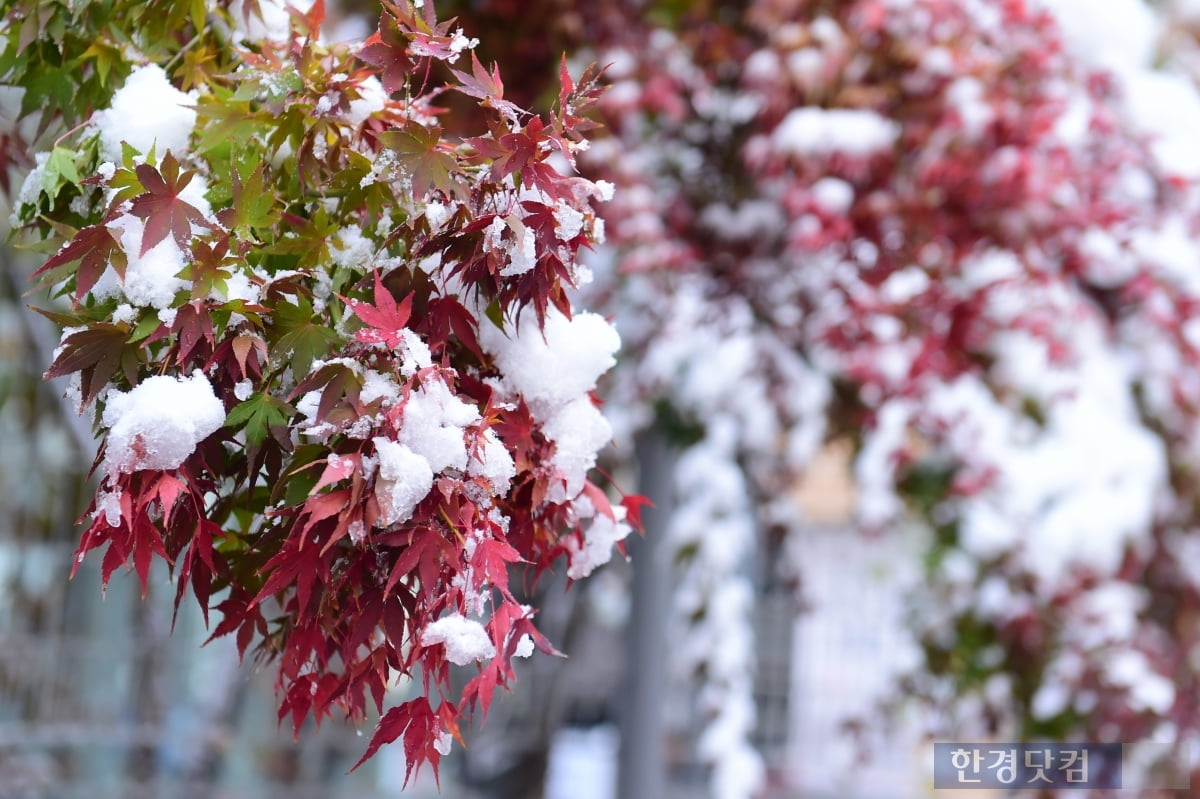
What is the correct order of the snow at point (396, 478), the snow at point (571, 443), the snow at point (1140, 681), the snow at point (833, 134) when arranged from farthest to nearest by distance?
1. the snow at point (1140, 681)
2. the snow at point (833, 134)
3. the snow at point (571, 443)
4. the snow at point (396, 478)

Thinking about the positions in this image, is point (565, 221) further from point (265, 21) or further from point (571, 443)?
point (265, 21)

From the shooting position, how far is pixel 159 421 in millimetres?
1043

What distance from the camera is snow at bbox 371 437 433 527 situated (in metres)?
1.02

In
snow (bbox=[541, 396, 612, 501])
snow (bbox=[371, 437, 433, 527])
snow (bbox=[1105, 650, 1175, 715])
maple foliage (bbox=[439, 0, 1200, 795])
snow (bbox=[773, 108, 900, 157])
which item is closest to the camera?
snow (bbox=[371, 437, 433, 527])

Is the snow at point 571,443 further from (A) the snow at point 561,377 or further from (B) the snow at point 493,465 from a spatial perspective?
(B) the snow at point 493,465

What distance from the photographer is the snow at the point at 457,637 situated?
3.57ft

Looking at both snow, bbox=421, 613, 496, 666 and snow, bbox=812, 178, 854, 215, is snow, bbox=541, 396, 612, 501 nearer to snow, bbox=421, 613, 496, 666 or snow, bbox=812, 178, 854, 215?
snow, bbox=421, 613, 496, 666

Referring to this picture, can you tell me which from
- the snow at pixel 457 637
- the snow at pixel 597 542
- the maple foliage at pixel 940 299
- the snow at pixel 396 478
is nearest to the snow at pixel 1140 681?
the maple foliage at pixel 940 299

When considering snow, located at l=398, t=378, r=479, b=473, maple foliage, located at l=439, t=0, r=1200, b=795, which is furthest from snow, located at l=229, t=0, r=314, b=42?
maple foliage, located at l=439, t=0, r=1200, b=795

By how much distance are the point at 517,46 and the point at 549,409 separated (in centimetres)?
211

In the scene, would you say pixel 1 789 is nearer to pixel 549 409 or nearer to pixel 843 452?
pixel 843 452

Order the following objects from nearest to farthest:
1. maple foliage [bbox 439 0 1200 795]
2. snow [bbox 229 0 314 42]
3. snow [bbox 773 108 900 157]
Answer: snow [bbox 229 0 314 42], snow [bbox 773 108 900 157], maple foliage [bbox 439 0 1200 795]

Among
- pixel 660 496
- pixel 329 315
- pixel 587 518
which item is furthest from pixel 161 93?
pixel 660 496

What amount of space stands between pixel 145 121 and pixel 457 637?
708 millimetres
